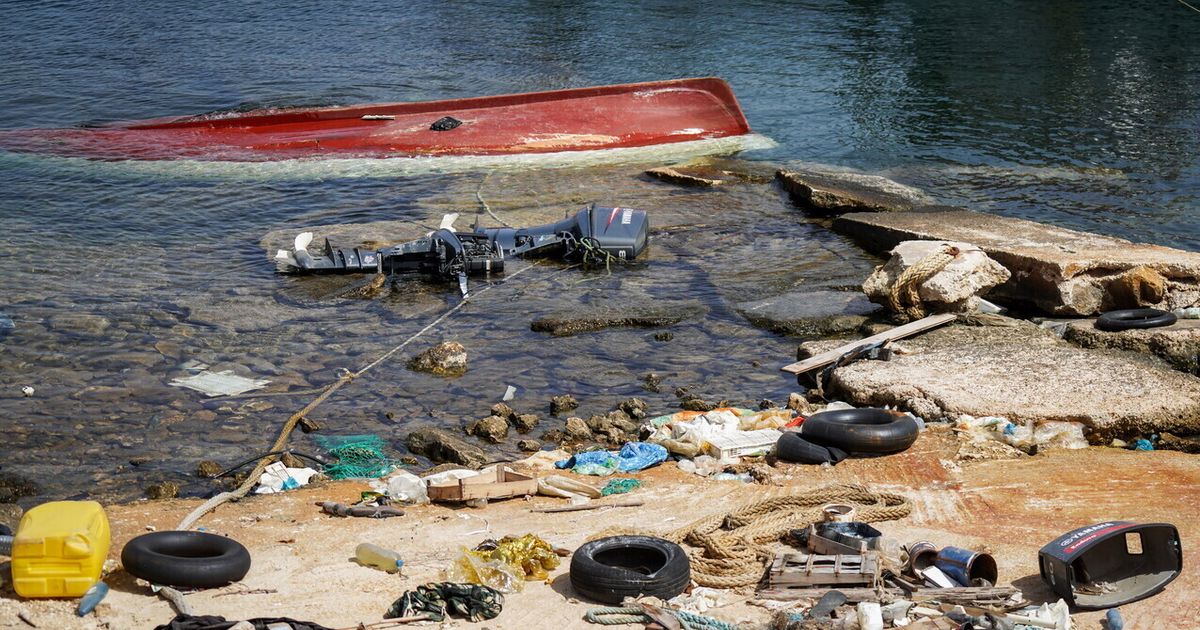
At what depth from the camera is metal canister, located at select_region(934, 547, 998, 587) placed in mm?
5613

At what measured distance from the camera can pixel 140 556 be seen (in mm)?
5527

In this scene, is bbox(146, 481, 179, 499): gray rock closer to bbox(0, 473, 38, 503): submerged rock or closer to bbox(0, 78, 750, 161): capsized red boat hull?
bbox(0, 473, 38, 503): submerged rock

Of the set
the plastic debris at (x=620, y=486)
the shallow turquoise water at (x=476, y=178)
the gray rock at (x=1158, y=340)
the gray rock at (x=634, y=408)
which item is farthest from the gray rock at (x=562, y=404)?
the gray rock at (x=1158, y=340)

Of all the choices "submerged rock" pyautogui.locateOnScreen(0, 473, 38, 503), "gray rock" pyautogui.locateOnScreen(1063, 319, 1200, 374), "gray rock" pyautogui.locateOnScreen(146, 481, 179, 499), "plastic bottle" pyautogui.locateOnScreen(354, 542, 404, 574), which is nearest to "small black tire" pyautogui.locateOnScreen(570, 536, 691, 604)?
"plastic bottle" pyautogui.locateOnScreen(354, 542, 404, 574)

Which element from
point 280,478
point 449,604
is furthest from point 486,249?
point 449,604

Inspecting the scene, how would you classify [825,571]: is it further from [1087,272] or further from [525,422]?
[1087,272]

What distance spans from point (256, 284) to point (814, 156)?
31.5ft

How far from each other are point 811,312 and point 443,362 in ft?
11.7

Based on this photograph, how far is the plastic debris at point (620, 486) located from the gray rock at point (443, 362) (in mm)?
2654

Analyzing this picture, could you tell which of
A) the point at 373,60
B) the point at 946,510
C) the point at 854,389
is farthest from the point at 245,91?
the point at 946,510

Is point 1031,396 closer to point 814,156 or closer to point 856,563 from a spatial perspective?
point 856,563

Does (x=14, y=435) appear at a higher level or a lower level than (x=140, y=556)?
lower

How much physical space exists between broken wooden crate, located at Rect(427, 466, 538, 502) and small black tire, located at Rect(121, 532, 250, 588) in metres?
1.35

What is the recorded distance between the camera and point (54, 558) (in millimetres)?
5312
